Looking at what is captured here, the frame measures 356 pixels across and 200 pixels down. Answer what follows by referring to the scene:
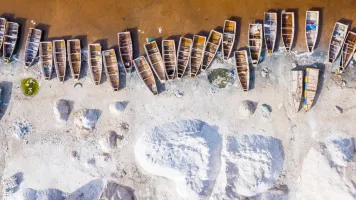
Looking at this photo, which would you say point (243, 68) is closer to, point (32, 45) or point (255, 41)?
point (255, 41)

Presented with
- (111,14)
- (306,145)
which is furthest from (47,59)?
(306,145)

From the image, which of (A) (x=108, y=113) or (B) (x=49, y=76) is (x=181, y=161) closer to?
(A) (x=108, y=113)

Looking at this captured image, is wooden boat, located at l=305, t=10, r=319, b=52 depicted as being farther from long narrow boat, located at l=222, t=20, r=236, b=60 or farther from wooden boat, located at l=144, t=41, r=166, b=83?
wooden boat, located at l=144, t=41, r=166, b=83

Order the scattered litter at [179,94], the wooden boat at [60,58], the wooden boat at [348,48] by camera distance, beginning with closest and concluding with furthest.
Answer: the wooden boat at [348,48], the scattered litter at [179,94], the wooden boat at [60,58]

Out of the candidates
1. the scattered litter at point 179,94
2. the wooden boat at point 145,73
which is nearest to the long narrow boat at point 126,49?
the wooden boat at point 145,73

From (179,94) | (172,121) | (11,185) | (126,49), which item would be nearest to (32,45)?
(126,49)

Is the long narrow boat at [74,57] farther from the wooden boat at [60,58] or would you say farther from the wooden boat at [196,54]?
the wooden boat at [196,54]

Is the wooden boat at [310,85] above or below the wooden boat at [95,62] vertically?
below
